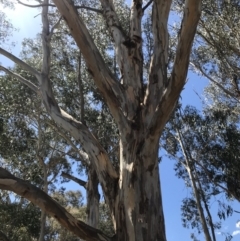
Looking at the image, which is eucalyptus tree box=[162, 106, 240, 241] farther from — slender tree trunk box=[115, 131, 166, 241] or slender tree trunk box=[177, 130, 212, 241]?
slender tree trunk box=[115, 131, 166, 241]

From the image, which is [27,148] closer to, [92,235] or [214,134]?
[214,134]

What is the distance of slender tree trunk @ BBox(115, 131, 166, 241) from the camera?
2643mm

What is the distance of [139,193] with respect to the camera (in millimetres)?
2764

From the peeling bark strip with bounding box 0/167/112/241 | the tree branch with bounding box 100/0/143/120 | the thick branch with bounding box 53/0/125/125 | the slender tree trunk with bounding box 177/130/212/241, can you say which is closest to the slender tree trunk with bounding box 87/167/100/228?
the tree branch with bounding box 100/0/143/120

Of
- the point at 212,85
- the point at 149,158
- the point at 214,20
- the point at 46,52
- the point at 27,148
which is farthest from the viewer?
the point at 212,85

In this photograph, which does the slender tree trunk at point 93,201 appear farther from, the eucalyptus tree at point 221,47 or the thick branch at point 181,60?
the eucalyptus tree at point 221,47

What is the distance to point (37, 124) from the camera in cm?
1008

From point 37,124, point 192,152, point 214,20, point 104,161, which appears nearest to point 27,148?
point 37,124

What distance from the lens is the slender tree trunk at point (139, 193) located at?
2.64m

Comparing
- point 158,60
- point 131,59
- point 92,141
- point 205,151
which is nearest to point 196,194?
point 205,151

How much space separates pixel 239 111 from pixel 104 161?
8.86 metres

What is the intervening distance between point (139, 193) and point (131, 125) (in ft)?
1.86

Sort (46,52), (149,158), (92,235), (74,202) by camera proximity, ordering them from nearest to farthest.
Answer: (92,235), (149,158), (46,52), (74,202)

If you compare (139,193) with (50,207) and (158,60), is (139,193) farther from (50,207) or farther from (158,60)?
(158,60)
